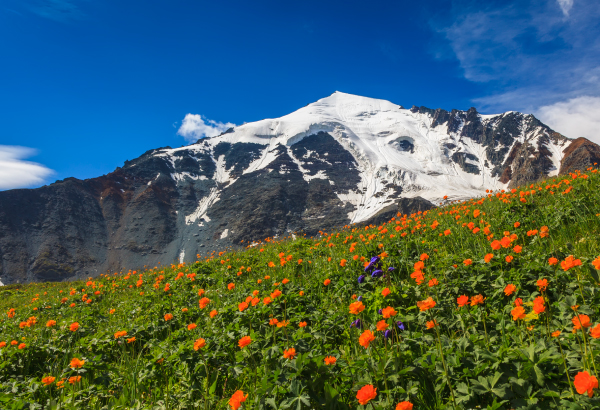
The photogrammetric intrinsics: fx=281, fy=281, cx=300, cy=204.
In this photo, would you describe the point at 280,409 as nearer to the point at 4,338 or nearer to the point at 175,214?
the point at 4,338

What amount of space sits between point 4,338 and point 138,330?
205cm

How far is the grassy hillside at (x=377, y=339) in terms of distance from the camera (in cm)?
176

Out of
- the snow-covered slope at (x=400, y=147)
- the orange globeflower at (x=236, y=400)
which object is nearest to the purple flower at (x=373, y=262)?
the orange globeflower at (x=236, y=400)

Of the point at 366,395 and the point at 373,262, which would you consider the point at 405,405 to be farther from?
the point at 373,262

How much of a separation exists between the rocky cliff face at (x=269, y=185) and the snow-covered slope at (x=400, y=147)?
2.33 ft

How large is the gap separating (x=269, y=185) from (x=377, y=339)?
118652 millimetres

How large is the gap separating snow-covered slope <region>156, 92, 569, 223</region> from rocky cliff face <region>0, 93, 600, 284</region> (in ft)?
2.33

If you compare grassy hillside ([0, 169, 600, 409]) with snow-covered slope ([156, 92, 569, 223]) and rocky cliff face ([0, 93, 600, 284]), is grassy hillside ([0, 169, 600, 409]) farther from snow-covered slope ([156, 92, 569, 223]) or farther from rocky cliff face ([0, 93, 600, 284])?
snow-covered slope ([156, 92, 569, 223])

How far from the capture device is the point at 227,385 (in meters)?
2.70

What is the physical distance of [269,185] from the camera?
11994 centimetres

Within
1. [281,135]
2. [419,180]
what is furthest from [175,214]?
[419,180]

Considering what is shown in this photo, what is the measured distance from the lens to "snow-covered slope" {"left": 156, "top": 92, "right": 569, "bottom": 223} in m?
117

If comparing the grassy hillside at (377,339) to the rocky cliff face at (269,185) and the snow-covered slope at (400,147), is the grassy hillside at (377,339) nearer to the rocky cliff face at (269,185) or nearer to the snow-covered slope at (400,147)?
the rocky cliff face at (269,185)

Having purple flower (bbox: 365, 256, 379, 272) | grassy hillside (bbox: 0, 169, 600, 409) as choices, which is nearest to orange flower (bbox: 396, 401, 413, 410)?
grassy hillside (bbox: 0, 169, 600, 409)
